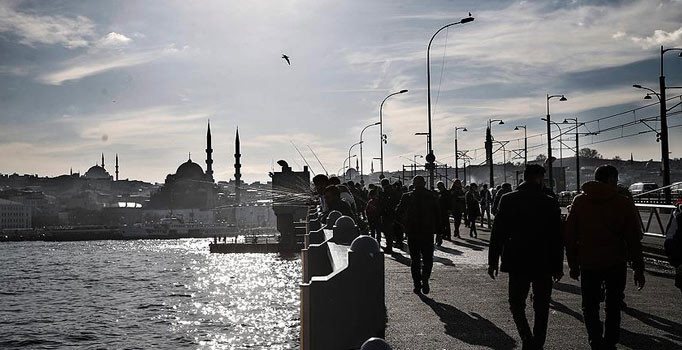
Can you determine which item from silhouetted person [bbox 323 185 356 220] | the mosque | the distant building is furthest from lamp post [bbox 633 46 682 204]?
the distant building

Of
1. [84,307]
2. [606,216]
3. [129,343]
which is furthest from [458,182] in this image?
[84,307]

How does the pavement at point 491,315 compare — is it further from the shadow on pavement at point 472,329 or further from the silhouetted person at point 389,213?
the silhouetted person at point 389,213

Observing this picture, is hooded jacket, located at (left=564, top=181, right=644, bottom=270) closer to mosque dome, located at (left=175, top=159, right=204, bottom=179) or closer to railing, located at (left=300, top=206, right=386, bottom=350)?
railing, located at (left=300, top=206, right=386, bottom=350)

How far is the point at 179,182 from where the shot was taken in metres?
180

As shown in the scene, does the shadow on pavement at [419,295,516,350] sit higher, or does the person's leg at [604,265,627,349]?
the person's leg at [604,265,627,349]

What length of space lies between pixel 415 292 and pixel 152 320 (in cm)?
2887

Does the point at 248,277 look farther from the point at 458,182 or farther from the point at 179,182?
the point at 179,182

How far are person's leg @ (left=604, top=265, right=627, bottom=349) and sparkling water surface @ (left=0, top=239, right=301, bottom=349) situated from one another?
50.5 feet

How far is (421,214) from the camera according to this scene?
11.2 metres

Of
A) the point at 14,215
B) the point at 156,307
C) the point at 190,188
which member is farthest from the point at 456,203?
the point at 14,215

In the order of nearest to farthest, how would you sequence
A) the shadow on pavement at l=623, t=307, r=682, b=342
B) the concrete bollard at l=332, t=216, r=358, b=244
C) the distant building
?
the shadow on pavement at l=623, t=307, r=682, b=342 → the concrete bollard at l=332, t=216, r=358, b=244 → the distant building

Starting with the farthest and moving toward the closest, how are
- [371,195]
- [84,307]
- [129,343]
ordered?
1. [84,307]
2. [129,343]
3. [371,195]

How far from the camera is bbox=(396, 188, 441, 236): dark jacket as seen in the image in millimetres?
11117

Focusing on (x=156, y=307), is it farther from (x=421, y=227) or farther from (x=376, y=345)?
(x=376, y=345)
